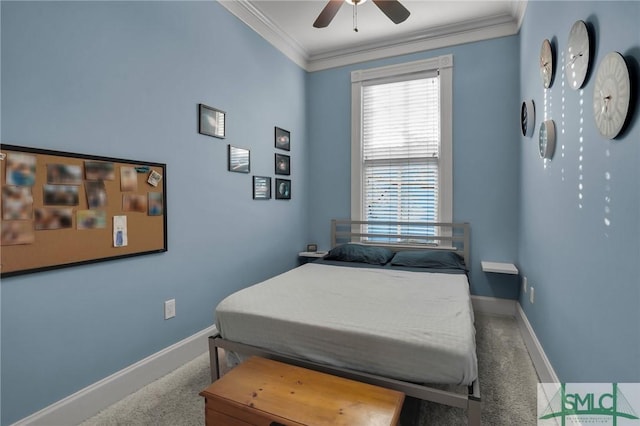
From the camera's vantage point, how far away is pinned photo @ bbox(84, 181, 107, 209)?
1.77m

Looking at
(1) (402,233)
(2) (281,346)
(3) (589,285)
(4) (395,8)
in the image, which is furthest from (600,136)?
(1) (402,233)

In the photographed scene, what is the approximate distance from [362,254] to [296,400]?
85.3 inches

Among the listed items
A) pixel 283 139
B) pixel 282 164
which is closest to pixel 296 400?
pixel 282 164

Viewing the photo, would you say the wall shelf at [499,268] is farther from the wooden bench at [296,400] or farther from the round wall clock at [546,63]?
the wooden bench at [296,400]

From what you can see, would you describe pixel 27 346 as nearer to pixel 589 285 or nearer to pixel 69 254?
pixel 69 254

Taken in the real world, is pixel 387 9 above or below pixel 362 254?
above

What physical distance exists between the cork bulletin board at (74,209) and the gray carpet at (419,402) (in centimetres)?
88

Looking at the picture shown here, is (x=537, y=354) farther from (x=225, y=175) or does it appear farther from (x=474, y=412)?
(x=225, y=175)

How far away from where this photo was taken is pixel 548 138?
1.99 metres

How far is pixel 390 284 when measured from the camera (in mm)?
2453

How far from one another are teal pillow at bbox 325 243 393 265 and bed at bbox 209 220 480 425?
1.32 feet

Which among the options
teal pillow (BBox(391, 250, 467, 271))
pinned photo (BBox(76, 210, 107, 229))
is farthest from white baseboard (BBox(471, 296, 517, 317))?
pinned photo (BBox(76, 210, 107, 229))

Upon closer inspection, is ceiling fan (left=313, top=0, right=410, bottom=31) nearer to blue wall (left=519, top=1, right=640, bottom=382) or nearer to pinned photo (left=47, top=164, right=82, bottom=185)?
blue wall (left=519, top=1, right=640, bottom=382)

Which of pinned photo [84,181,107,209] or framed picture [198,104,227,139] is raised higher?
framed picture [198,104,227,139]
